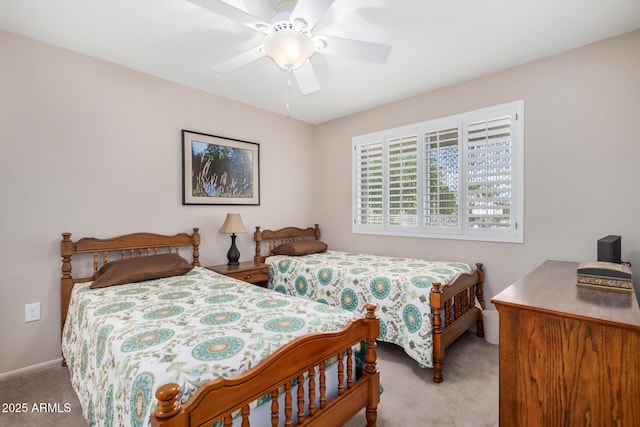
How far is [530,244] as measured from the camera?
2699mm

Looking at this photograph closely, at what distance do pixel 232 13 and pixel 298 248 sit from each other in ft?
8.27

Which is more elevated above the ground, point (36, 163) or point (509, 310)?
point (36, 163)

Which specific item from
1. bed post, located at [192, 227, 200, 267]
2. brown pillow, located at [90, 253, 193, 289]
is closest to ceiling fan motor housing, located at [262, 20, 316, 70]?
brown pillow, located at [90, 253, 193, 289]

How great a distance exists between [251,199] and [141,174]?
124 centimetres

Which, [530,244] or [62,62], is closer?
[62,62]

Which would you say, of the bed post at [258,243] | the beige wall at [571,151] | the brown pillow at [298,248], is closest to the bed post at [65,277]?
the bed post at [258,243]

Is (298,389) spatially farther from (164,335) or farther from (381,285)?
(381,285)

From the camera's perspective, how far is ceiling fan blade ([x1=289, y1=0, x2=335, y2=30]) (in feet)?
5.08

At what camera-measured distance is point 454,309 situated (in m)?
2.55

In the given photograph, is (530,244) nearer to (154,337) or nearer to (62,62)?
(154,337)

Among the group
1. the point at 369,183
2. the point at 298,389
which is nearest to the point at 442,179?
the point at 369,183

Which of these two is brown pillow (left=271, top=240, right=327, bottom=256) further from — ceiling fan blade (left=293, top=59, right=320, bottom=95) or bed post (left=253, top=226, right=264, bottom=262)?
ceiling fan blade (left=293, top=59, right=320, bottom=95)

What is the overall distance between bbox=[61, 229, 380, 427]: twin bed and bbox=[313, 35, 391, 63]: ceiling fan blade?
159 cm

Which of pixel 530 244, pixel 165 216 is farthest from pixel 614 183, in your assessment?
pixel 165 216
